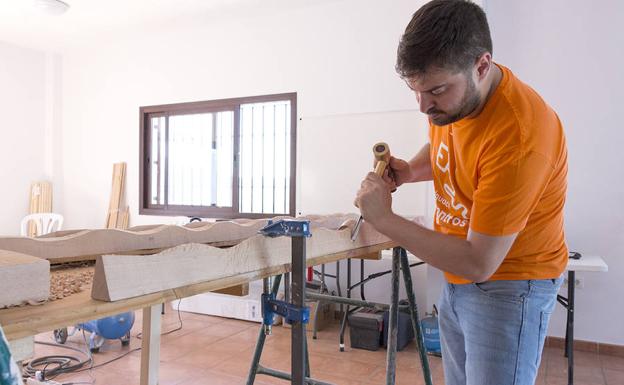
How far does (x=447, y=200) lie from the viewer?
1227 mm

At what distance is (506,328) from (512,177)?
378 mm

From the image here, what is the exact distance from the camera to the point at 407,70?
987 mm

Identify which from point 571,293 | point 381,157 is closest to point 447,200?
point 381,157

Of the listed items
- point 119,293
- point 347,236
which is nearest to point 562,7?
point 347,236

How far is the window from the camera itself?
15.5 ft

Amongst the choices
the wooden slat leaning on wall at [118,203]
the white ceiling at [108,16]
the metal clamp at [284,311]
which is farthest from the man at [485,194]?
the wooden slat leaning on wall at [118,203]

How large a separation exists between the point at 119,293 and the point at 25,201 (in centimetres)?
615

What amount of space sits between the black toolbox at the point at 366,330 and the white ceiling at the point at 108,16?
2868 millimetres

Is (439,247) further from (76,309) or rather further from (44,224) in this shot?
(44,224)

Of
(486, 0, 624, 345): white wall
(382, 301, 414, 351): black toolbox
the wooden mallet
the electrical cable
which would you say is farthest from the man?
(486, 0, 624, 345): white wall

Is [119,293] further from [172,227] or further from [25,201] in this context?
[25,201]

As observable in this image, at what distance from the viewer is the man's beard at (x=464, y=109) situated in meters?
1.00

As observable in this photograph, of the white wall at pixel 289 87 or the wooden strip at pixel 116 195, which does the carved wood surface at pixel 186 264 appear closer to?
the white wall at pixel 289 87

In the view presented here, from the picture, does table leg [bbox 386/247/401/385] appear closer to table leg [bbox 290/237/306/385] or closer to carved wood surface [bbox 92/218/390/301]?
carved wood surface [bbox 92/218/390/301]
